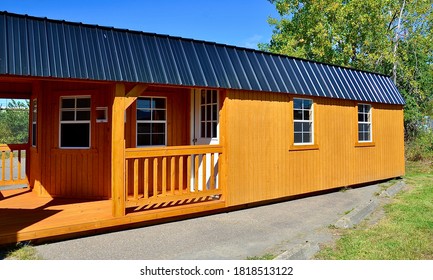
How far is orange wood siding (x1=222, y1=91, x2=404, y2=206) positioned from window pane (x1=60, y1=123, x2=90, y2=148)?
9.60 ft

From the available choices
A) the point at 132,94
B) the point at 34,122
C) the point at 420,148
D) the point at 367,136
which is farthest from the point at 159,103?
the point at 420,148

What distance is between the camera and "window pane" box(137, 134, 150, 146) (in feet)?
23.0

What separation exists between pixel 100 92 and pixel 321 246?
5.05 metres

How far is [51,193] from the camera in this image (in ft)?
22.5

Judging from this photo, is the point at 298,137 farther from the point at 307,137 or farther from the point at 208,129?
the point at 208,129

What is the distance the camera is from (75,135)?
22.6ft

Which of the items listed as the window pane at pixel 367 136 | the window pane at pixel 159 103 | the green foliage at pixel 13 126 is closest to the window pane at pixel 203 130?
the window pane at pixel 159 103

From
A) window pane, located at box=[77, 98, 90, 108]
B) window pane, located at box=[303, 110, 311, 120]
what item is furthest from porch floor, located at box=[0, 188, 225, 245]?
window pane, located at box=[303, 110, 311, 120]

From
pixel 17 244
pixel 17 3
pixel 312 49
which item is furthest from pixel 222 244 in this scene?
pixel 312 49

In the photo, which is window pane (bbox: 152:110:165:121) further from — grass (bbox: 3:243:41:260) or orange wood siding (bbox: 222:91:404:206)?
grass (bbox: 3:243:41:260)

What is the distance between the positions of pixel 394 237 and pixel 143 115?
16.8 feet

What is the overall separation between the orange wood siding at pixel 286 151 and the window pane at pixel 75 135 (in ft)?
9.60

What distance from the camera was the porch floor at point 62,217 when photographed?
454 cm

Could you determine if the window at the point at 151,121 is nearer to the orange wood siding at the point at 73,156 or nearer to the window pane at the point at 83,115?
the orange wood siding at the point at 73,156
